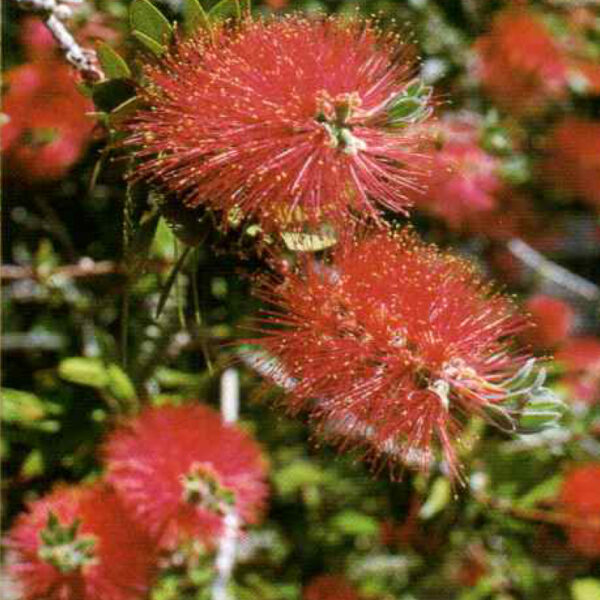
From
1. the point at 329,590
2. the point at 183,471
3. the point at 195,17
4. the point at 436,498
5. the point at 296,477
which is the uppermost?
the point at 195,17

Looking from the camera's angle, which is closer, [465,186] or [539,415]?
[539,415]

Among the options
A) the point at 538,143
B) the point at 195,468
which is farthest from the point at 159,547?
the point at 538,143

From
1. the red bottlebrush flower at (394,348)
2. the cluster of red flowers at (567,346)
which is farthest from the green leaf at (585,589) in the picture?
the red bottlebrush flower at (394,348)

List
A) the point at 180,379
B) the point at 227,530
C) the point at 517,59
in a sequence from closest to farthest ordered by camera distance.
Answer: the point at 227,530
the point at 180,379
the point at 517,59

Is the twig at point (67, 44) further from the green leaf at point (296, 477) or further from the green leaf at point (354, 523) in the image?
the green leaf at point (354, 523)

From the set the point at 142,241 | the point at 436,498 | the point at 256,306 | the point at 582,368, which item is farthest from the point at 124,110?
the point at 582,368

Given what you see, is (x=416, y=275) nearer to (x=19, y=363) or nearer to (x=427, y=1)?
(x=19, y=363)

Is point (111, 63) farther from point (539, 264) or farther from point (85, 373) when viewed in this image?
point (539, 264)

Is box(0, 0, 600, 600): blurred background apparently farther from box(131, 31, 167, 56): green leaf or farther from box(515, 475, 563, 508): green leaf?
box(131, 31, 167, 56): green leaf
